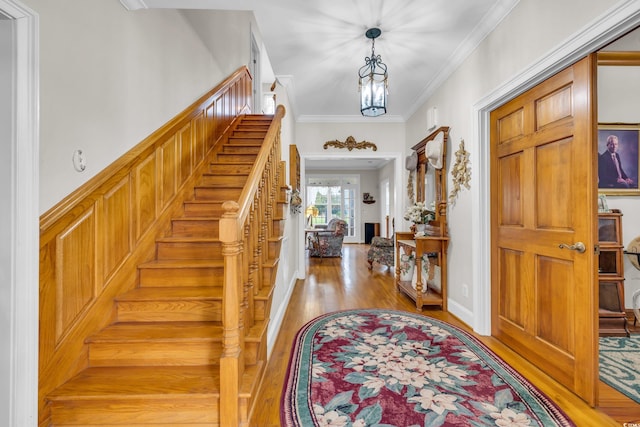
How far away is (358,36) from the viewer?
2637 millimetres

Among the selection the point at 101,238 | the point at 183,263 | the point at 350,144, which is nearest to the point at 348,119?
the point at 350,144

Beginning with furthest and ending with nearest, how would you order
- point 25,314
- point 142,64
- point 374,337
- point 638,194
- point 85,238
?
point 638,194, point 374,337, point 142,64, point 85,238, point 25,314

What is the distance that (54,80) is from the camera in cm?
136

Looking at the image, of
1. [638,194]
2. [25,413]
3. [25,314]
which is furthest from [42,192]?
[638,194]

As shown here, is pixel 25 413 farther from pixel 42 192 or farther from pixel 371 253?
pixel 371 253

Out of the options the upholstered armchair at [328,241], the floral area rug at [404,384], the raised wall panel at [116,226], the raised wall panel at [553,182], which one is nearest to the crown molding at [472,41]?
the raised wall panel at [553,182]

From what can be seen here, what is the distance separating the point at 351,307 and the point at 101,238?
2.42 meters

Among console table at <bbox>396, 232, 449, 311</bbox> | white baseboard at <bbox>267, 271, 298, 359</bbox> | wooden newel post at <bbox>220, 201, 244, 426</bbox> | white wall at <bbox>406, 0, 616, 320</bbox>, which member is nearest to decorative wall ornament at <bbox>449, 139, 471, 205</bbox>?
white wall at <bbox>406, 0, 616, 320</bbox>

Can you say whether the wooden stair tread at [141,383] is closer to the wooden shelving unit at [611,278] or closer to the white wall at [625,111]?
the wooden shelving unit at [611,278]

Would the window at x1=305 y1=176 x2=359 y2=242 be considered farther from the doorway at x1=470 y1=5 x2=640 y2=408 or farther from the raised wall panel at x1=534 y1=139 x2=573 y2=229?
the raised wall panel at x1=534 y1=139 x2=573 y2=229

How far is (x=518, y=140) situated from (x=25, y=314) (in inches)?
119

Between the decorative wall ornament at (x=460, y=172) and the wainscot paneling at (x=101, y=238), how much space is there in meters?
2.60

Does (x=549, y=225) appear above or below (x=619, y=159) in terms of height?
below

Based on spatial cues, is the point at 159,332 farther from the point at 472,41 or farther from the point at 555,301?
the point at 472,41
